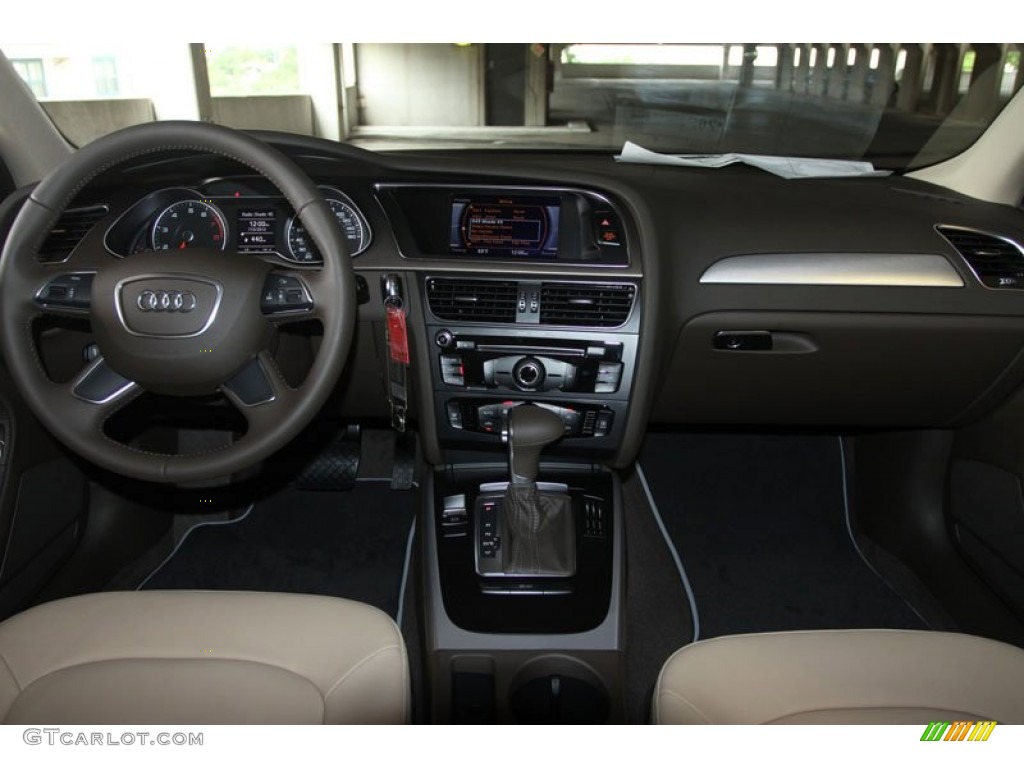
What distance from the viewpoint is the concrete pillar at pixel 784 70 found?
2170 mm

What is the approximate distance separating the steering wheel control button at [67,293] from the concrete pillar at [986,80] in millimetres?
2064

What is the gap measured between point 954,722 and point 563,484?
97 centimetres

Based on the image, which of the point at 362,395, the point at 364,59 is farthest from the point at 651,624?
the point at 364,59

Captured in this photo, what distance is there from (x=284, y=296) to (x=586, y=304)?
0.65 metres

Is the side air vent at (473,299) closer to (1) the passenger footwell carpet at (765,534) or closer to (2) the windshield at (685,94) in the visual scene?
(2) the windshield at (685,94)

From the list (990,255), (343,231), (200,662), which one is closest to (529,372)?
(343,231)

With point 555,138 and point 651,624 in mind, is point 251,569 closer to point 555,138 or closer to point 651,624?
point 651,624

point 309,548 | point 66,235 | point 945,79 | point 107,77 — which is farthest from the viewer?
point 107,77

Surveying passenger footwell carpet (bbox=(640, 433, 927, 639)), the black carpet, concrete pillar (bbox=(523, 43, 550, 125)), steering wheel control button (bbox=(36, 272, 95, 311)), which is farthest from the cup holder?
concrete pillar (bbox=(523, 43, 550, 125))

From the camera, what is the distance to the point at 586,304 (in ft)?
5.45

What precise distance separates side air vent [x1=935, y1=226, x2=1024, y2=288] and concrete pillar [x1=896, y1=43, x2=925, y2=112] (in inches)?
23.9

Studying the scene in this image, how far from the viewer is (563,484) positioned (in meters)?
1.92

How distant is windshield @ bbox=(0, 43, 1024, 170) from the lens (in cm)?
202

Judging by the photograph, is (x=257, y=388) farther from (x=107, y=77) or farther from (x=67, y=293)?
(x=107, y=77)
